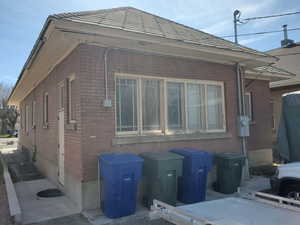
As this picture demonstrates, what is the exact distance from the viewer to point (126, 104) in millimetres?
5969

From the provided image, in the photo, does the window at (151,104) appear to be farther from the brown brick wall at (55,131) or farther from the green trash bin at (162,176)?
the brown brick wall at (55,131)

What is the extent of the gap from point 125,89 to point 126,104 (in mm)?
371

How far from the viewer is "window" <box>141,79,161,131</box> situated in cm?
618

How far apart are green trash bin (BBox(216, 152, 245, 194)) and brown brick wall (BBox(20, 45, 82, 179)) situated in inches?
140

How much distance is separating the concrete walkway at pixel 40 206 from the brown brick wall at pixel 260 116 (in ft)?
24.4

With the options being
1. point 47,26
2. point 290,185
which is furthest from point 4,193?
point 290,185

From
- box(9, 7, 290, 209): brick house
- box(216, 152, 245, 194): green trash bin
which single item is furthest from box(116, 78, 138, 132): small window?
box(216, 152, 245, 194): green trash bin

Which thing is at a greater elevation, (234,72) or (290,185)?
(234,72)

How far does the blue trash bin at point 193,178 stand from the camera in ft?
18.1

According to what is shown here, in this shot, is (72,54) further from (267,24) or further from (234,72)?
(267,24)

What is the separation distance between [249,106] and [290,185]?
20.5ft

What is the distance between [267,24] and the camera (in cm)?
1061

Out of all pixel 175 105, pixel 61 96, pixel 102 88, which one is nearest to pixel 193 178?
pixel 175 105

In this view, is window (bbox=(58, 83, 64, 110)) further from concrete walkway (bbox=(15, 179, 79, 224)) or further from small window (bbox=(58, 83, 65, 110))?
concrete walkway (bbox=(15, 179, 79, 224))
